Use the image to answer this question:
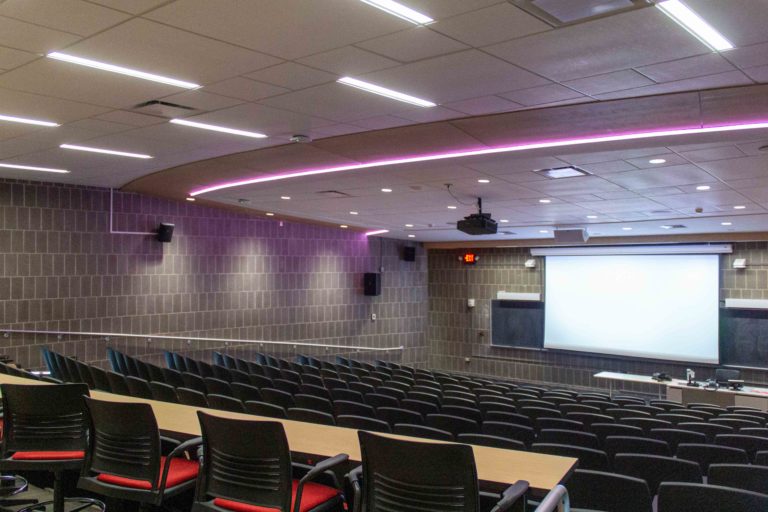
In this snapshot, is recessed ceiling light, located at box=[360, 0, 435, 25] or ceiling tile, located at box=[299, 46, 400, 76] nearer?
recessed ceiling light, located at box=[360, 0, 435, 25]

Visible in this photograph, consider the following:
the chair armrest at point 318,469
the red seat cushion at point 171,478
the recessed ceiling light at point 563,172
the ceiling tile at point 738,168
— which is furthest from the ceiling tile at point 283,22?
the ceiling tile at point 738,168

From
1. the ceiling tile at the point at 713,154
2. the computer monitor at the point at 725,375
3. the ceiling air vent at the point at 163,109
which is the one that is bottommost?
the computer monitor at the point at 725,375

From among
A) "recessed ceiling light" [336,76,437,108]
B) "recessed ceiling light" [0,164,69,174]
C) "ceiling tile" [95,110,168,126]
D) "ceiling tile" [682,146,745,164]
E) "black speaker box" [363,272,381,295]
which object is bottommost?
"black speaker box" [363,272,381,295]

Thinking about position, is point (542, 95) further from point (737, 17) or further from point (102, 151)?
point (102, 151)

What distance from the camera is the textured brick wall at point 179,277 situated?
38.6 ft

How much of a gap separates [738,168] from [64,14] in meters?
7.34

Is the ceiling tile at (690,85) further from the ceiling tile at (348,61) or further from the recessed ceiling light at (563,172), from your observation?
the recessed ceiling light at (563,172)

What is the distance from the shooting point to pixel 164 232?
44.8 ft

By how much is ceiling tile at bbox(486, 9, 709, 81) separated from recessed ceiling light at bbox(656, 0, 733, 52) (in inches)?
1.9

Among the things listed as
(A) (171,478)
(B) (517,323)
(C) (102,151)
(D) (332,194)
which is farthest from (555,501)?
(B) (517,323)

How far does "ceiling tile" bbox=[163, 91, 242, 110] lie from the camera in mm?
5719

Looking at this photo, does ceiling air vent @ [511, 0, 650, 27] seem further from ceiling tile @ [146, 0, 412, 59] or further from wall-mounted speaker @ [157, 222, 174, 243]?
wall-mounted speaker @ [157, 222, 174, 243]

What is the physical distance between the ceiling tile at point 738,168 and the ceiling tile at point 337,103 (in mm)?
3999

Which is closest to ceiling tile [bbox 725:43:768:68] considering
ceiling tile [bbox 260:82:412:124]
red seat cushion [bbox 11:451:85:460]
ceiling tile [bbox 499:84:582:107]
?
ceiling tile [bbox 499:84:582:107]
